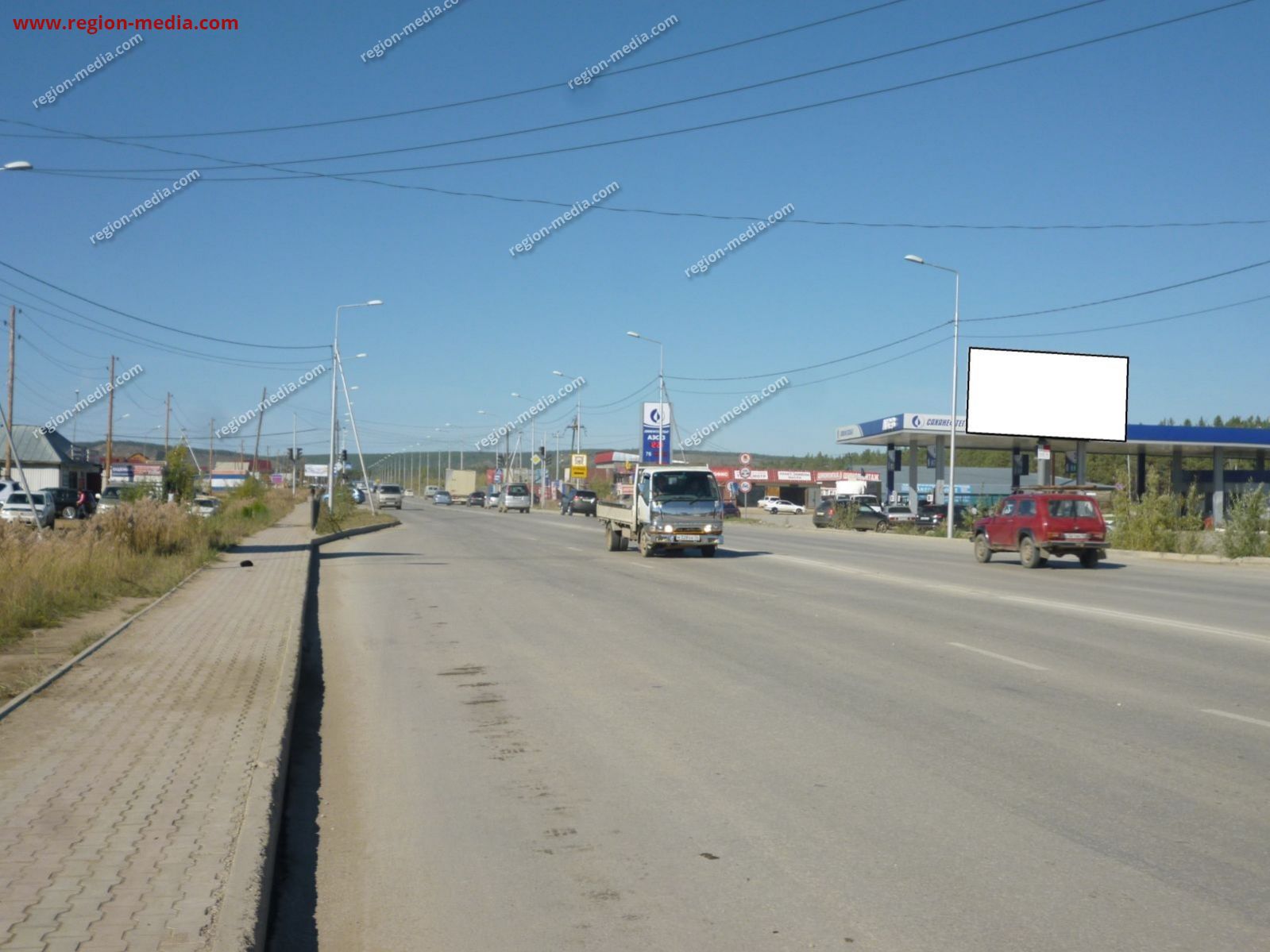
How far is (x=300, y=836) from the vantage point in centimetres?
633

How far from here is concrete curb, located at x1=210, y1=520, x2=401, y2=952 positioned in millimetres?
4449

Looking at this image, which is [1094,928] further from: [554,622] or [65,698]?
[554,622]

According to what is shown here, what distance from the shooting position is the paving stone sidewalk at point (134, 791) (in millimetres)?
4543

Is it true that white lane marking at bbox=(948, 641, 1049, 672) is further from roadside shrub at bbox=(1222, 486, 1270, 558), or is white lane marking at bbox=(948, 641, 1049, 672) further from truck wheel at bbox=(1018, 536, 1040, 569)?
roadside shrub at bbox=(1222, 486, 1270, 558)

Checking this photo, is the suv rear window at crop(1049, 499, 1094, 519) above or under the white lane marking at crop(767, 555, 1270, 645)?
above

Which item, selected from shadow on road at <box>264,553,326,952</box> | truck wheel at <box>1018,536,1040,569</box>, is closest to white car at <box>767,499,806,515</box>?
truck wheel at <box>1018,536,1040,569</box>

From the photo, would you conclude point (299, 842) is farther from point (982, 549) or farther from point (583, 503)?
point (583, 503)

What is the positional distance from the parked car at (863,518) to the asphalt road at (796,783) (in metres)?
42.1

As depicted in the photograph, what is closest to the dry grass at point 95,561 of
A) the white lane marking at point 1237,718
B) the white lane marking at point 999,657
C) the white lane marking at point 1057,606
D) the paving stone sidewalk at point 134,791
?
the paving stone sidewalk at point 134,791

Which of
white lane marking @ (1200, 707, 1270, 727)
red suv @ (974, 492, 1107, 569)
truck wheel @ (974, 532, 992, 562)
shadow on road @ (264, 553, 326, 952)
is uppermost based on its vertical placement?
red suv @ (974, 492, 1107, 569)

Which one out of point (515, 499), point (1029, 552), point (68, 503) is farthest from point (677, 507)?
point (515, 499)

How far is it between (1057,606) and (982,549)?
38.7ft

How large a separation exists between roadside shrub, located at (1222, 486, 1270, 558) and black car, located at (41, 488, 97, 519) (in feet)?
140

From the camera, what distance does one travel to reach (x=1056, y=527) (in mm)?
26484
